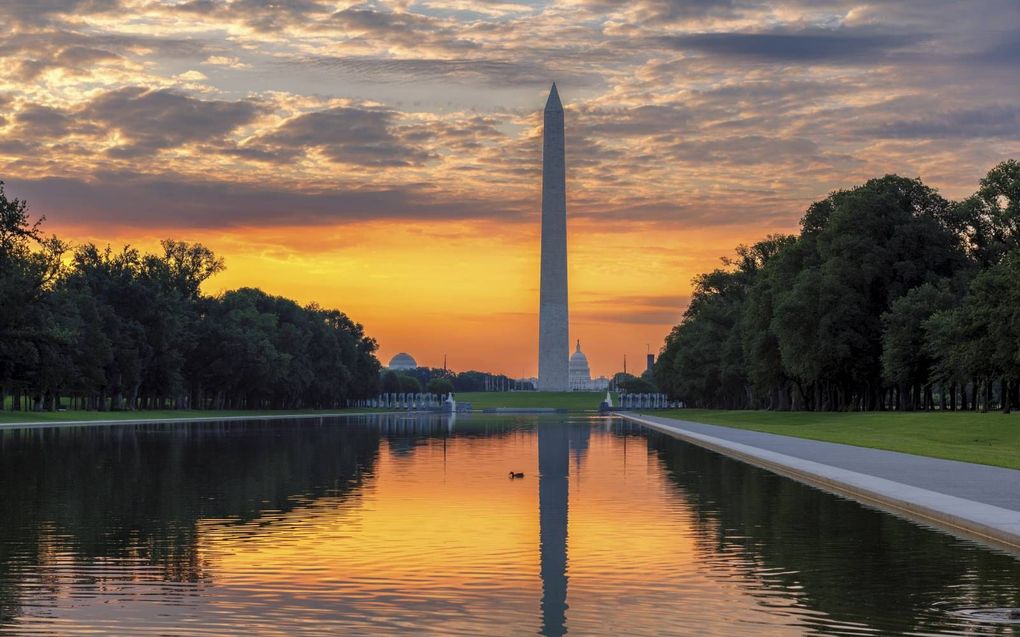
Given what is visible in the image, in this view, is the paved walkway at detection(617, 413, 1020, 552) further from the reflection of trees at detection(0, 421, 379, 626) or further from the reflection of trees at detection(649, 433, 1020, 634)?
the reflection of trees at detection(0, 421, 379, 626)

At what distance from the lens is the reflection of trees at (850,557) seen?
1304cm

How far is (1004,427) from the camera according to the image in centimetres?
5272

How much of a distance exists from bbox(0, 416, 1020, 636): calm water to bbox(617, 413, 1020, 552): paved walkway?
1.96 ft

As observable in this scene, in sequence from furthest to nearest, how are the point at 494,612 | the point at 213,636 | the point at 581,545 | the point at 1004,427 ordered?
the point at 1004,427 → the point at 581,545 → the point at 494,612 → the point at 213,636

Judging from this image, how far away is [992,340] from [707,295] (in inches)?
2982

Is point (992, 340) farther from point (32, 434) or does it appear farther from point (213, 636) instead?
point (213, 636)

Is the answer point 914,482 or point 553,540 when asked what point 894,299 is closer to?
point 914,482

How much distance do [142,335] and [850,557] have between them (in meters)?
100

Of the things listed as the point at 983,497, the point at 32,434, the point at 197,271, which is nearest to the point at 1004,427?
the point at 983,497

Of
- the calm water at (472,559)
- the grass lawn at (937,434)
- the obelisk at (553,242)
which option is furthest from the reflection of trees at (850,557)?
the obelisk at (553,242)

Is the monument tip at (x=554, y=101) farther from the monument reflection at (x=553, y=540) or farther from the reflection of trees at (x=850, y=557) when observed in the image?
the reflection of trees at (x=850, y=557)

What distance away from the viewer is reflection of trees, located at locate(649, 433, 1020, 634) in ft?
42.8

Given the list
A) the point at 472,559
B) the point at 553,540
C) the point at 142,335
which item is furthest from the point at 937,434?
the point at 142,335

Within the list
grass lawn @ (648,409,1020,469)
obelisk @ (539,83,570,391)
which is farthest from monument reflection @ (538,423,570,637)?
obelisk @ (539,83,570,391)
